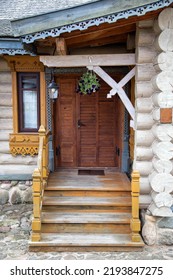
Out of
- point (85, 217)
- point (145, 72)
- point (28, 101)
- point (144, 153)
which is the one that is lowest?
point (85, 217)

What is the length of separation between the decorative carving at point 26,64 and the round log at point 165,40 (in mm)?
2549

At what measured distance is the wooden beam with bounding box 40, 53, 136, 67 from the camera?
5055 mm

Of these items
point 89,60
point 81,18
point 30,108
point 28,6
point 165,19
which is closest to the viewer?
point 81,18

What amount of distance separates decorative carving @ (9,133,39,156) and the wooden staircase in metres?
0.79

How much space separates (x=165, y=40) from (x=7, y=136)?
12.1 ft

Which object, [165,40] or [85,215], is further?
[85,215]

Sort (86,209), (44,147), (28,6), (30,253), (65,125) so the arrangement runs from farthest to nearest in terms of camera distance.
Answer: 1. (28,6)
2. (65,125)
3. (44,147)
4. (86,209)
5. (30,253)

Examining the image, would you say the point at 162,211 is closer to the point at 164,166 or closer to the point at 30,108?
the point at 164,166

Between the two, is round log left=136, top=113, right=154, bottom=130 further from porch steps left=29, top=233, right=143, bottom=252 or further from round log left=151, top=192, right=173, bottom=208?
porch steps left=29, top=233, right=143, bottom=252

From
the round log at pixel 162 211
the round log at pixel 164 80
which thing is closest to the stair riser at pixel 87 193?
the round log at pixel 162 211

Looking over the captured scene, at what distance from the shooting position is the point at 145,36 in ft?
16.1

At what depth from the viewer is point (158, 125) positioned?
485cm

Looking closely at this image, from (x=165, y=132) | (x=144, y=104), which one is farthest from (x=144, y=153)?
(x=144, y=104)

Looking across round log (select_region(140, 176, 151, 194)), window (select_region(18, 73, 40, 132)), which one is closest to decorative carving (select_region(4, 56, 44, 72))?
window (select_region(18, 73, 40, 132))
